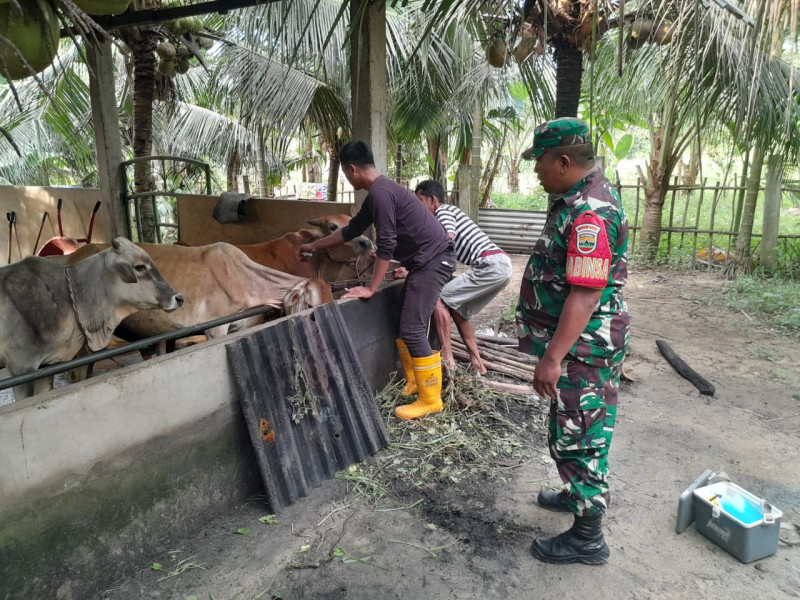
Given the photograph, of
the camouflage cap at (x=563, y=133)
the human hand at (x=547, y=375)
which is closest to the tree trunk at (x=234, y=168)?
the camouflage cap at (x=563, y=133)

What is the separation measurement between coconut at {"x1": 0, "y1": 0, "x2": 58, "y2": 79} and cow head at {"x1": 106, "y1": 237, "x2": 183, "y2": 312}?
1.73m

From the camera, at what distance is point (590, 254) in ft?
7.19

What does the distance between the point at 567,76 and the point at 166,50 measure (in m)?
4.74

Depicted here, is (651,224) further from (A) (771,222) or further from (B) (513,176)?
(B) (513,176)

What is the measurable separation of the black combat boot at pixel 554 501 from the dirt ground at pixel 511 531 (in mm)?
53

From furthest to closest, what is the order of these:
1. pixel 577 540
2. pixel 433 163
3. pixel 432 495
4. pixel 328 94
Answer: pixel 433 163, pixel 328 94, pixel 432 495, pixel 577 540

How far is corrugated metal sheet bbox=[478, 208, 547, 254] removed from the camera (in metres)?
12.4

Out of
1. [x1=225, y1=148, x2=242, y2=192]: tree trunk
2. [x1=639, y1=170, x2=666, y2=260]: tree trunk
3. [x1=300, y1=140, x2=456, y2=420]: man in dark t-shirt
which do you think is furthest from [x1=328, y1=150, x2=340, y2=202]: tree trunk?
[x1=300, y1=140, x2=456, y2=420]: man in dark t-shirt

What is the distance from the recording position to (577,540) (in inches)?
104

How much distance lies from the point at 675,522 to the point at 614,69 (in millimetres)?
7754

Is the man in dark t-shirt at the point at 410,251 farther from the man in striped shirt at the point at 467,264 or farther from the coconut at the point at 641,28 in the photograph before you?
the coconut at the point at 641,28

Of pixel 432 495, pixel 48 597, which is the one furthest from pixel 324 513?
pixel 48 597

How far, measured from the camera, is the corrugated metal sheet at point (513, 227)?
40.7 ft

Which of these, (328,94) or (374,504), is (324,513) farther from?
(328,94)
